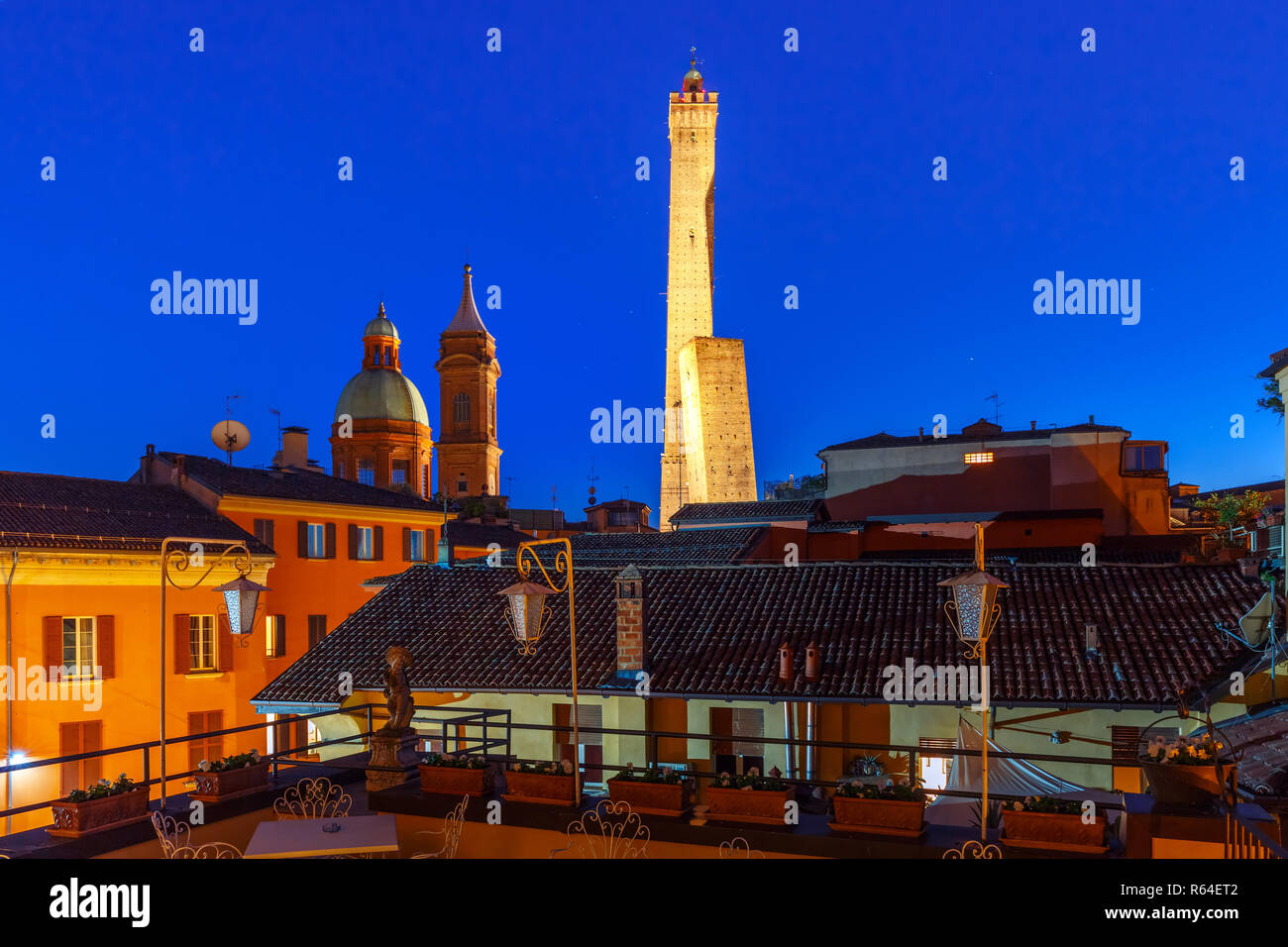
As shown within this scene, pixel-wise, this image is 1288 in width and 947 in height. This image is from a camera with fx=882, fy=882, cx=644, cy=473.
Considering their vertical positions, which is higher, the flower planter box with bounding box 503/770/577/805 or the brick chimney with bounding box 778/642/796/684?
the brick chimney with bounding box 778/642/796/684

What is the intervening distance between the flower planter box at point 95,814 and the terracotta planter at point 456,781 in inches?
112

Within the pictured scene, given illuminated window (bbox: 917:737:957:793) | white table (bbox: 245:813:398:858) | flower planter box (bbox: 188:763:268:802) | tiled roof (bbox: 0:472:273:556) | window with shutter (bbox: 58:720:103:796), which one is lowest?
window with shutter (bbox: 58:720:103:796)

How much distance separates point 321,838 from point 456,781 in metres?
2.46

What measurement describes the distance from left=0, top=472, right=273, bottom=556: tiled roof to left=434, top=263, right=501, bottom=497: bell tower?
1477 inches

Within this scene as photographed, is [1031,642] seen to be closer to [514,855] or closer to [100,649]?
[514,855]

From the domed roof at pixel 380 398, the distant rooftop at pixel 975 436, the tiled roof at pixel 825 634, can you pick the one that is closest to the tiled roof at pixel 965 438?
the distant rooftop at pixel 975 436

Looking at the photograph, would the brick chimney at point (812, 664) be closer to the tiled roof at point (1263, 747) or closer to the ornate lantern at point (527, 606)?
the tiled roof at point (1263, 747)

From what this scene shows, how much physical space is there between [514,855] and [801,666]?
641 centimetres

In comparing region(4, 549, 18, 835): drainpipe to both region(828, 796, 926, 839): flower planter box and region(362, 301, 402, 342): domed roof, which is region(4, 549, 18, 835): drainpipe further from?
region(362, 301, 402, 342): domed roof

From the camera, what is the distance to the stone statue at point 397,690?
10492 mm

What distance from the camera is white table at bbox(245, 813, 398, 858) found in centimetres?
714

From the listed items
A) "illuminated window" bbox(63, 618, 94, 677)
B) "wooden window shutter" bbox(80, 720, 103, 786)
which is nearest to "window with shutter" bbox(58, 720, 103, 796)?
"wooden window shutter" bbox(80, 720, 103, 786)

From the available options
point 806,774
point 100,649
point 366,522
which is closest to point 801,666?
point 806,774

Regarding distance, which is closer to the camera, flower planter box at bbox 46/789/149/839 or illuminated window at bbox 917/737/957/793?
flower planter box at bbox 46/789/149/839
